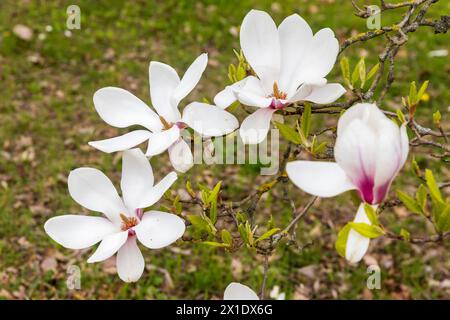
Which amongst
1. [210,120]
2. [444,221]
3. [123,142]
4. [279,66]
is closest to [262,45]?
[279,66]

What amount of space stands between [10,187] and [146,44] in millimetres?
1618

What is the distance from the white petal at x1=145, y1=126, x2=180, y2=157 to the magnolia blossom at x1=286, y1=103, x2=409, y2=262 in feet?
0.64

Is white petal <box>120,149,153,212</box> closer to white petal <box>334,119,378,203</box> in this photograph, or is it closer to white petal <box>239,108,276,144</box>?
white petal <box>239,108,276,144</box>

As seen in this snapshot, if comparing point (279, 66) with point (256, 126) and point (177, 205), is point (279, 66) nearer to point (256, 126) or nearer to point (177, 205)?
point (256, 126)

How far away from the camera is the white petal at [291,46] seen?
2.70ft

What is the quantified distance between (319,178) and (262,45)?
0.27 metres

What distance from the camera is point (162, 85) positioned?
0.90 meters

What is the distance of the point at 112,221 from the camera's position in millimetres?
855

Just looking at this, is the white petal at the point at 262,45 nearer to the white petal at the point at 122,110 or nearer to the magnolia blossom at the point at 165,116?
the magnolia blossom at the point at 165,116

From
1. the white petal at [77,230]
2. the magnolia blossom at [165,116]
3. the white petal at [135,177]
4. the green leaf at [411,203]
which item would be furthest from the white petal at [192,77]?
the green leaf at [411,203]

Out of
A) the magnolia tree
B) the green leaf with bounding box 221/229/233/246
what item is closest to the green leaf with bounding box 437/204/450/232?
the magnolia tree

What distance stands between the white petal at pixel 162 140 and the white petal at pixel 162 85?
0.21 feet
